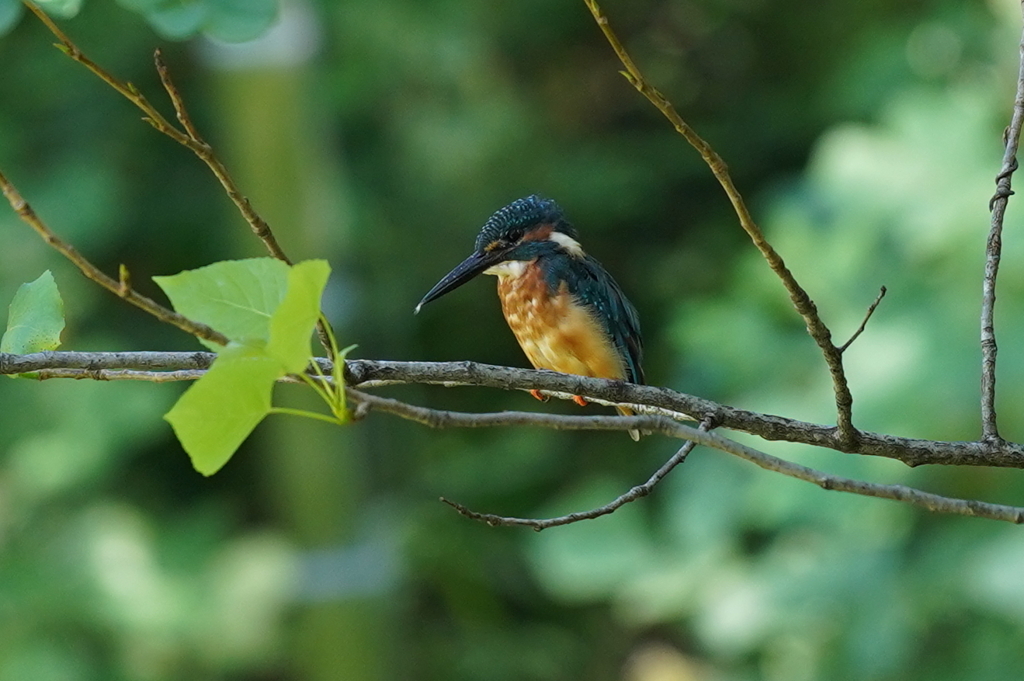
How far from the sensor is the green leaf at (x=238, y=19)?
0.84 meters

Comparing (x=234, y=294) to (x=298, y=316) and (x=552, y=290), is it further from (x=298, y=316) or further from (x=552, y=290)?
(x=552, y=290)

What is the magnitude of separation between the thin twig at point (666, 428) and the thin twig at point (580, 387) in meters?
0.04

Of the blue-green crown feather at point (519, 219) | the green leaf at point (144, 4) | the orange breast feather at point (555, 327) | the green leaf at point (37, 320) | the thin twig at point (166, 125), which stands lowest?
the green leaf at point (37, 320)

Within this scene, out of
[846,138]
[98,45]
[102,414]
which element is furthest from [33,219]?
[98,45]

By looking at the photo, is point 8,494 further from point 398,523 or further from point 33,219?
point 33,219

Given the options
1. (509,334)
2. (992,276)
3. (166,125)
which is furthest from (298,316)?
(509,334)

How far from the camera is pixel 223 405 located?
Answer: 583mm

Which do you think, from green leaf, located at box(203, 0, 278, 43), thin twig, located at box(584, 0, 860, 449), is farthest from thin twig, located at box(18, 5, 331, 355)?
thin twig, located at box(584, 0, 860, 449)

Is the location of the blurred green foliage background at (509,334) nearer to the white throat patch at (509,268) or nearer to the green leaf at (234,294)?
the green leaf at (234,294)

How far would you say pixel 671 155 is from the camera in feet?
12.6

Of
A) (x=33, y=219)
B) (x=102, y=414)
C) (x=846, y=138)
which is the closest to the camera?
(x=33, y=219)

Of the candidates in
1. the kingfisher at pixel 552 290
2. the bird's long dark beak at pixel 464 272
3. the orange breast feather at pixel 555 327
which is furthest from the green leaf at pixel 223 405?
the orange breast feather at pixel 555 327

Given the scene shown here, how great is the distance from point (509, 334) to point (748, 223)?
2.94m

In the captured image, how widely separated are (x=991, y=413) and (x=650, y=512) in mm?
2470
